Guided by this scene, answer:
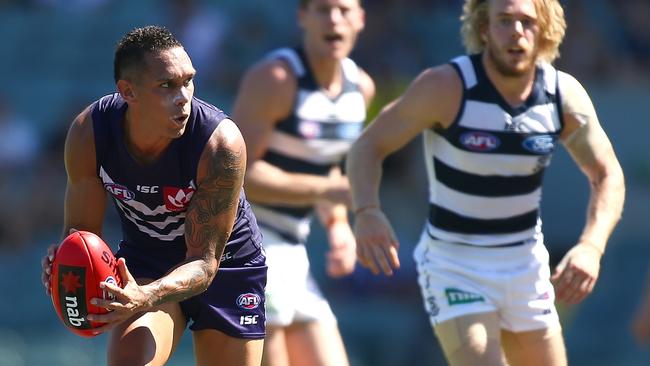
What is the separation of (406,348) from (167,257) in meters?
6.08

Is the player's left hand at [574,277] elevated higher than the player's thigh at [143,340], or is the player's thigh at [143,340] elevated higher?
the player's left hand at [574,277]

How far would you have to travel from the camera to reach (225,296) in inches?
214

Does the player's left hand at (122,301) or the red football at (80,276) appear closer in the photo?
the player's left hand at (122,301)

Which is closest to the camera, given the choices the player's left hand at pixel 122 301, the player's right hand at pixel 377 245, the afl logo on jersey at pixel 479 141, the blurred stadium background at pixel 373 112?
the player's left hand at pixel 122 301

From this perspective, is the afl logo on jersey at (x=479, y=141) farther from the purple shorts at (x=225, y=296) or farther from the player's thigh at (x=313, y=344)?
the player's thigh at (x=313, y=344)

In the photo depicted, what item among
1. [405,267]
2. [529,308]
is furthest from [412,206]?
[529,308]

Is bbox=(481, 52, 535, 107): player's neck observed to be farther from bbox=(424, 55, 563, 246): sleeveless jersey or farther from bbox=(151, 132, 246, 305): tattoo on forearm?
bbox=(151, 132, 246, 305): tattoo on forearm

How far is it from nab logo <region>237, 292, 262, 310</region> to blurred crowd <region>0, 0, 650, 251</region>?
6129mm

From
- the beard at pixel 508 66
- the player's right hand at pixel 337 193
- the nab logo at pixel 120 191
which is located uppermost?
the beard at pixel 508 66

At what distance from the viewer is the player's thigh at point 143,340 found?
5078mm

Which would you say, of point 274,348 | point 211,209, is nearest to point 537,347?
point 274,348

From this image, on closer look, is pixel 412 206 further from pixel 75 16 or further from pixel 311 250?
pixel 75 16

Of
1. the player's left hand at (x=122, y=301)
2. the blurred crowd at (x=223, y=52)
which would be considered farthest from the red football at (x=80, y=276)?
the blurred crowd at (x=223, y=52)

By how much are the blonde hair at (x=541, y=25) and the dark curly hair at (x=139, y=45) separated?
181 cm
